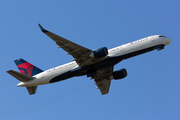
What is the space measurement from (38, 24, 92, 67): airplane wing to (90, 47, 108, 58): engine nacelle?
0.99 m

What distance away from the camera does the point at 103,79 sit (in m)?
60.3

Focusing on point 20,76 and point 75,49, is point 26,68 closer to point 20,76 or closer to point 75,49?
point 20,76

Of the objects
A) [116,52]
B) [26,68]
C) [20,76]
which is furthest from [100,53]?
[26,68]

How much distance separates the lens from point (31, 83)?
2104 inches

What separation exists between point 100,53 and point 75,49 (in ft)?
15.8

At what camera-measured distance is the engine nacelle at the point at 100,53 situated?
49.1 meters

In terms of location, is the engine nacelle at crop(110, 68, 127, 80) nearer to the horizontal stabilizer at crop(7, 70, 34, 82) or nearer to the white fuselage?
the white fuselage

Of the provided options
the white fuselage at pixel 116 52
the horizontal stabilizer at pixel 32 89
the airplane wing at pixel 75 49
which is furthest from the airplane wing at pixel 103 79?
the horizontal stabilizer at pixel 32 89

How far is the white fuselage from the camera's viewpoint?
50938 millimetres

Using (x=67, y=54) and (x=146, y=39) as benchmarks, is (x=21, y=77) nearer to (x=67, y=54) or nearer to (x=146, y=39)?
(x=67, y=54)

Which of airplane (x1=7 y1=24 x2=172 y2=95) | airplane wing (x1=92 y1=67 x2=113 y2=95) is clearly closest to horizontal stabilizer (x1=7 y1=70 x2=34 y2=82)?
airplane (x1=7 y1=24 x2=172 y2=95)

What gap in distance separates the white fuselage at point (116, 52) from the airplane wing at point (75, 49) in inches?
113

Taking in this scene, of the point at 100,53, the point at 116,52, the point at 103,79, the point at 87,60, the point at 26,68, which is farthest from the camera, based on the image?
the point at 103,79

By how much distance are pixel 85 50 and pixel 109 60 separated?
5311 mm
